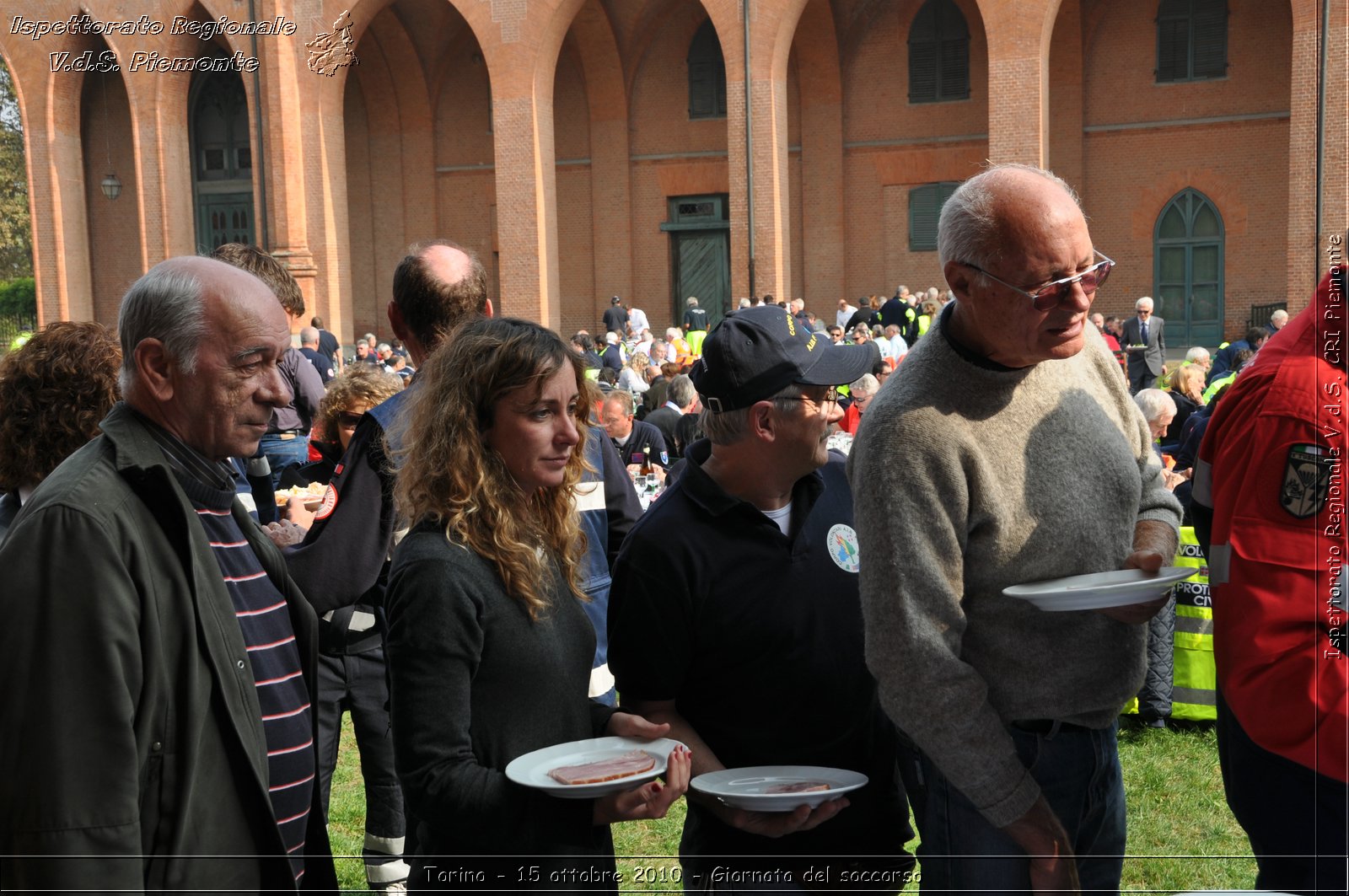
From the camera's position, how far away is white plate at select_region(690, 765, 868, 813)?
241 cm

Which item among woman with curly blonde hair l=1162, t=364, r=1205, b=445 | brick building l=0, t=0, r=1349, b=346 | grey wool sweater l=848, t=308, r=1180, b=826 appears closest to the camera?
grey wool sweater l=848, t=308, r=1180, b=826

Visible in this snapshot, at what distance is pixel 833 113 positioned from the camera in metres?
28.7

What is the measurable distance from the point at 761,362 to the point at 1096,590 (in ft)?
2.97

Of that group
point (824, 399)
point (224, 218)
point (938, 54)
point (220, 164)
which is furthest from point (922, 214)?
point (824, 399)

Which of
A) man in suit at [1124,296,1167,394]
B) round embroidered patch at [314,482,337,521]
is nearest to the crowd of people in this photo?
round embroidered patch at [314,482,337,521]

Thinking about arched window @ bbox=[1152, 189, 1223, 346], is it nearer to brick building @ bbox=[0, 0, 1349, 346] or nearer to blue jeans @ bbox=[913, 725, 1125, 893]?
brick building @ bbox=[0, 0, 1349, 346]

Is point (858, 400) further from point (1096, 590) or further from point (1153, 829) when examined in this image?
point (1096, 590)

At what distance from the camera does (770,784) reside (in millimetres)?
2527

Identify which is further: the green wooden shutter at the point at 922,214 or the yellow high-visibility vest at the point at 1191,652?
the green wooden shutter at the point at 922,214

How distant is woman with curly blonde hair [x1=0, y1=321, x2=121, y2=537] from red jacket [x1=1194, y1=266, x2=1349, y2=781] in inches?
107

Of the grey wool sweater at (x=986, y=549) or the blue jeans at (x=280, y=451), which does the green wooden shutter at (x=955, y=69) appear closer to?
the blue jeans at (x=280, y=451)

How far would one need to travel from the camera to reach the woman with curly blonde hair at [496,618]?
7.83 feet

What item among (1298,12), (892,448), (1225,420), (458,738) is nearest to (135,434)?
(458,738)

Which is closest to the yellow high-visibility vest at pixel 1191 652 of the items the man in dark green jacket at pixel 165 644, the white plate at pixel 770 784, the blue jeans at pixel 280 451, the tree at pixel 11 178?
the white plate at pixel 770 784
